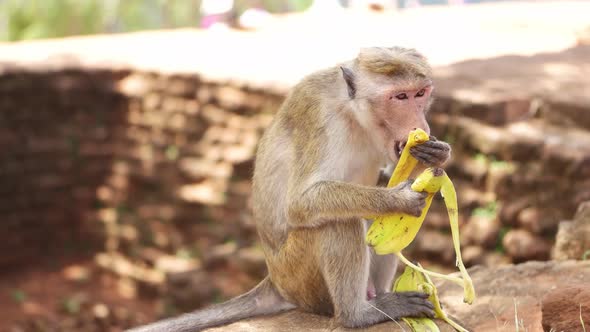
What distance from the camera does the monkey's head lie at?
3965 mm

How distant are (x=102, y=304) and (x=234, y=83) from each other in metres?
3.66

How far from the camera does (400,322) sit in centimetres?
420

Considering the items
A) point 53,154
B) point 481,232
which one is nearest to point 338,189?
point 481,232

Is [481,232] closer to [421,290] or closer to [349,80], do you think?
[421,290]

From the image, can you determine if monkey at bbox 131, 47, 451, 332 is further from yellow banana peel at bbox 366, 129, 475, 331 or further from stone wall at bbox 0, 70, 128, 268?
stone wall at bbox 0, 70, 128, 268

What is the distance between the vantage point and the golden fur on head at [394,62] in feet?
13.1

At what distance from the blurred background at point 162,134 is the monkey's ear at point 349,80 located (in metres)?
4.67

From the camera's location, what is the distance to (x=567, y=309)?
3.90m

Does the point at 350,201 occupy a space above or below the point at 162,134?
above

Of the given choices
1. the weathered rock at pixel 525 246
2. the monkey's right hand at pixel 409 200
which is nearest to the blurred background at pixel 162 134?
the weathered rock at pixel 525 246

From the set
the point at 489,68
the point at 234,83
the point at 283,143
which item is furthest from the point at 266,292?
the point at 234,83

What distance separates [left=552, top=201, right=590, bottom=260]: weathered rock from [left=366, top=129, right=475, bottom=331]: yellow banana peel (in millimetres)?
1652

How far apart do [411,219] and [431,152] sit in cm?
39

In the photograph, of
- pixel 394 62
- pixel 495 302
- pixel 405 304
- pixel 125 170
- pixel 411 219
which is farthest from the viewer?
pixel 125 170
